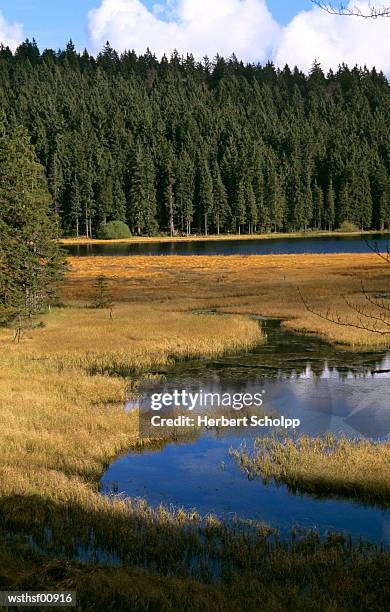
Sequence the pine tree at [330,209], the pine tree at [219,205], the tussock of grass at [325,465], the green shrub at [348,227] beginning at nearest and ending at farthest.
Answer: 1. the tussock of grass at [325,465]
2. the pine tree at [219,205]
3. the green shrub at [348,227]
4. the pine tree at [330,209]

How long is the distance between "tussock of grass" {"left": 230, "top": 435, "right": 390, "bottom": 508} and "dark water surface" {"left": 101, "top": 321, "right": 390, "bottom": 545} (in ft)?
1.37

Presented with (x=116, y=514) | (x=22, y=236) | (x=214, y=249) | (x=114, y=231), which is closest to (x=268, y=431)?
(x=116, y=514)

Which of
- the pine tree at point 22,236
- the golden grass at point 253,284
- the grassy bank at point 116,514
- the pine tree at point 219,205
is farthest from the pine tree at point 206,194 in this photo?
the grassy bank at point 116,514

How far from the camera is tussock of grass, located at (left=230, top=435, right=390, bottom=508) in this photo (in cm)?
1500

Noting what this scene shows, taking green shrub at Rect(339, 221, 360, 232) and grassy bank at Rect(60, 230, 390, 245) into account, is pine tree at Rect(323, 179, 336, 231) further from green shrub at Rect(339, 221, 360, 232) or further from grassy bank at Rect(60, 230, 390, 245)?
grassy bank at Rect(60, 230, 390, 245)

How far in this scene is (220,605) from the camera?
29.6 ft

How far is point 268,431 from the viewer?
64.0 feet

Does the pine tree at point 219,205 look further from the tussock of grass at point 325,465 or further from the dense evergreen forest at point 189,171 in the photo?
the tussock of grass at point 325,465

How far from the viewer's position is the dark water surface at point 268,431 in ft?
45.8

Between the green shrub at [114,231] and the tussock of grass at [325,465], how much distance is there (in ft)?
399

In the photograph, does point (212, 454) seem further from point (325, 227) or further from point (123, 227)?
point (325, 227)

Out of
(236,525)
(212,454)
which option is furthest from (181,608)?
(212,454)

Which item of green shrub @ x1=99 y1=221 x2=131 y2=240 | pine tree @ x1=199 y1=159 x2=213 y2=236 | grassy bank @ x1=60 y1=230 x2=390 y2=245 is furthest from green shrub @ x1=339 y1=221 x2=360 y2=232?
green shrub @ x1=99 y1=221 x2=131 y2=240

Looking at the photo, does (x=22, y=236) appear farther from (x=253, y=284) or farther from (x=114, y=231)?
(x=114, y=231)
